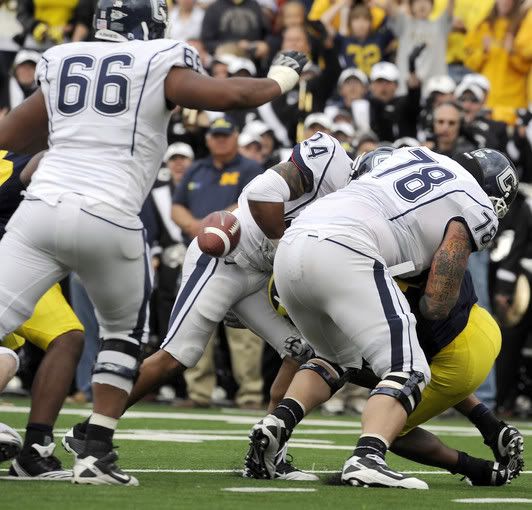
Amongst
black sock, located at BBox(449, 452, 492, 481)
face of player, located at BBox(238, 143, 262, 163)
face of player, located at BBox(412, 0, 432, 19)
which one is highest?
face of player, located at BBox(412, 0, 432, 19)

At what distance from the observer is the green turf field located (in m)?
5.12

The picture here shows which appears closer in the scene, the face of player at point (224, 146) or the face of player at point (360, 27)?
the face of player at point (224, 146)

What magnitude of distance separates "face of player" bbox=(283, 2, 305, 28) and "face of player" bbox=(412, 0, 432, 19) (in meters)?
1.12

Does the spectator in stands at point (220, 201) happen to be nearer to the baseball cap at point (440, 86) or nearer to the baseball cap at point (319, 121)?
the baseball cap at point (319, 121)

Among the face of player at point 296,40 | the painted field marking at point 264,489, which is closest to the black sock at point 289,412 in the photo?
the painted field marking at point 264,489

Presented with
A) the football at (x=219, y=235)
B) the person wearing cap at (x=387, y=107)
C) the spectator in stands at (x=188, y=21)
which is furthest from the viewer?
the spectator in stands at (x=188, y=21)

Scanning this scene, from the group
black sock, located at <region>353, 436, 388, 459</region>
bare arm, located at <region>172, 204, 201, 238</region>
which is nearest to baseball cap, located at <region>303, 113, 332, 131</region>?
bare arm, located at <region>172, 204, 201, 238</region>

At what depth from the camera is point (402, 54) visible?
1450 cm

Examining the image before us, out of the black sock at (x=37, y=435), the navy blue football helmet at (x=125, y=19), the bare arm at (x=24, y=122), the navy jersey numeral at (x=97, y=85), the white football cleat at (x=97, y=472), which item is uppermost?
the navy blue football helmet at (x=125, y=19)

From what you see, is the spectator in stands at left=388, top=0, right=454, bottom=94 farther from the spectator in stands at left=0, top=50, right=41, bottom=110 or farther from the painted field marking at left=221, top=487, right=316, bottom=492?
the painted field marking at left=221, top=487, right=316, bottom=492

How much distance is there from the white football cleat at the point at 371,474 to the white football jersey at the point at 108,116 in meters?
1.32

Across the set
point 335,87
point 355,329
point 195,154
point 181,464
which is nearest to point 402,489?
point 355,329

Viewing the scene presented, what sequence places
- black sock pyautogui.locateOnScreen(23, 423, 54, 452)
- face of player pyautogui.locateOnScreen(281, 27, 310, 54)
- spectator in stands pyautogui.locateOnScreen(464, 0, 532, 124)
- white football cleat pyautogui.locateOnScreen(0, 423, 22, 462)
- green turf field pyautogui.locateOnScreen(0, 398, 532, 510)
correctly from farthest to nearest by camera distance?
spectator in stands pyautogui.locateOnScreen(464, 0, 532, 124), face of player pyautogui.locateOnScreen(281, 27, 310, 54), white football cleat pyautogui.locateOnScreen(0, 423, 22, 462), black sock pyautogui.locateOnScreen(23, 423, 54, 452), green turf field pyautogui.locateOnScreen(0, 398, 532, 510)

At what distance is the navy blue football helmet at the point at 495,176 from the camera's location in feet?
20.6
